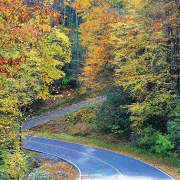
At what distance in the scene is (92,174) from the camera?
17.8 m

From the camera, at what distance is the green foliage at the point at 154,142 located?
21.1 meters

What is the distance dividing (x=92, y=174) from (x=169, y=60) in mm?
10209

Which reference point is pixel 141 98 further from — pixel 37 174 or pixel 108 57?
pixel 37 174

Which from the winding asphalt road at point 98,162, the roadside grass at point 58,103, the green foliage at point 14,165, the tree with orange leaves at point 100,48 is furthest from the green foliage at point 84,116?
the green foliage at point 14,165

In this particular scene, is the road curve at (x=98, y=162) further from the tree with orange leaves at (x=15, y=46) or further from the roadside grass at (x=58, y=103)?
the roadside grass at (x=58, y=103)

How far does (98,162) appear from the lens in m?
20.7

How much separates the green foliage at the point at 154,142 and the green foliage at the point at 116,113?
10.6 feet

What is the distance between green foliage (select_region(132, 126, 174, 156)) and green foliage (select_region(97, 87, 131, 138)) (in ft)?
10.6

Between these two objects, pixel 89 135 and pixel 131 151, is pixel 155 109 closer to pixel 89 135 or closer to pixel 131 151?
pixel 131 151

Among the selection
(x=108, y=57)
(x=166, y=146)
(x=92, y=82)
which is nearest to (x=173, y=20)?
(x=166, y=146)

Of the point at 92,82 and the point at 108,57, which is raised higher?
the point at 108,57

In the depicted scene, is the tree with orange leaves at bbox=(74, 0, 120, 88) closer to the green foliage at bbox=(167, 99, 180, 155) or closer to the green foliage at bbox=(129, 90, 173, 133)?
the green foliage at bbox=(129, 90, 173, 133)

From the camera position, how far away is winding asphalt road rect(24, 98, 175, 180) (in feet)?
56.8

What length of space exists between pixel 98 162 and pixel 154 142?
457 centimetres
